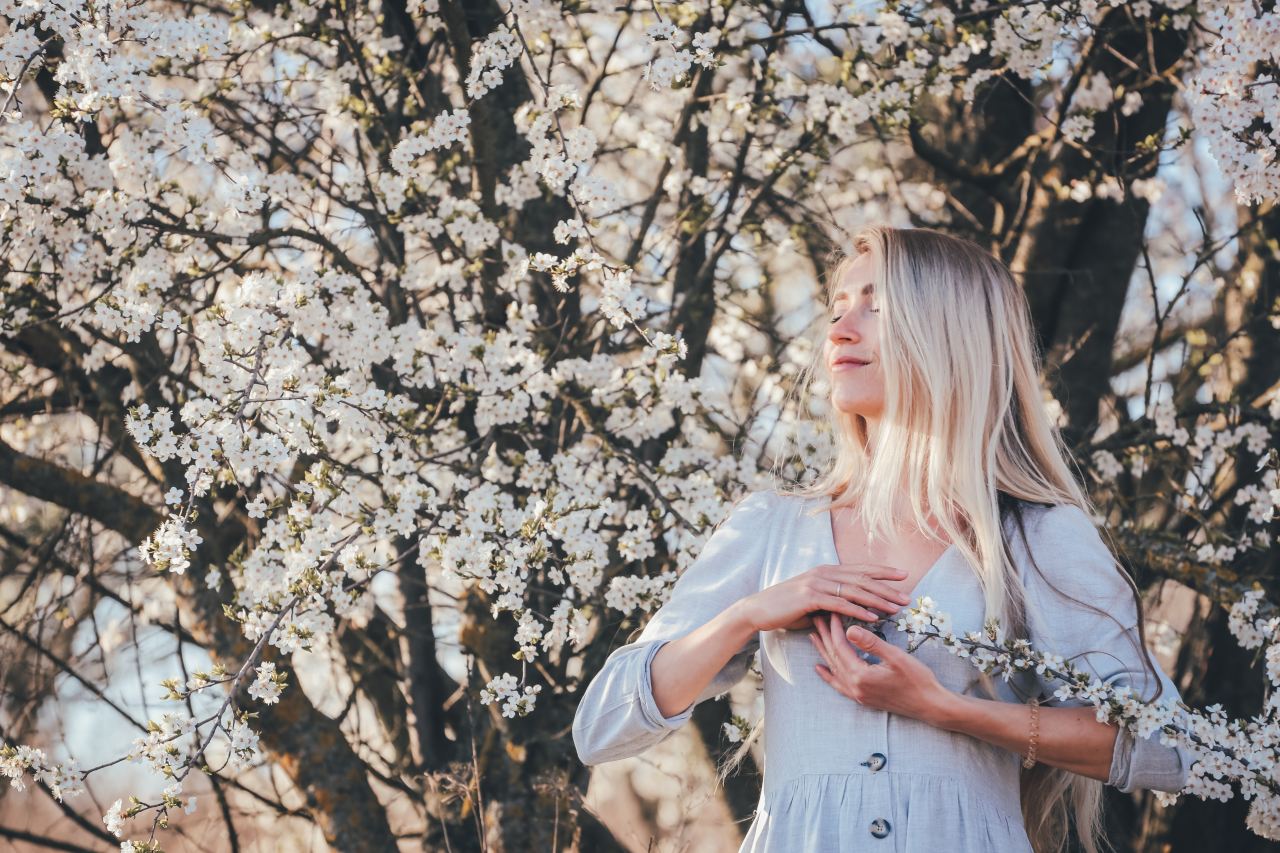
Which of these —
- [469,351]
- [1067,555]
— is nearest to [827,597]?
[1067,555]

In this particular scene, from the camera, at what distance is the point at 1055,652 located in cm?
194

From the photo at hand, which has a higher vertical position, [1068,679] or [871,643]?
[871,643]

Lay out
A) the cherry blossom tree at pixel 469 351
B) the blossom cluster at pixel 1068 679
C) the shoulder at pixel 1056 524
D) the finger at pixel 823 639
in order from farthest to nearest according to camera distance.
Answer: the cherry blossom tree at pixel 469 351, the shoulder at pixel 1056 524, the finger at pixel 823 639, the blossom cluster at pixel 1068 679

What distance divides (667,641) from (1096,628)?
67cm

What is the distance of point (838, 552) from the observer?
2.14 m

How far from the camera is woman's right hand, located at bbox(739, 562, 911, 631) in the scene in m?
1.86

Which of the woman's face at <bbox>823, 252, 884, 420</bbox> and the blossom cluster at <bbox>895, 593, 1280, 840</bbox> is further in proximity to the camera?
the woman's face at <bbox>823, 252, 884, 420</bbox>

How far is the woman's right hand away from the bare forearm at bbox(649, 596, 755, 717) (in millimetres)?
34

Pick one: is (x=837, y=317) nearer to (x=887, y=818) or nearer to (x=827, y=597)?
(x=827, y=597)

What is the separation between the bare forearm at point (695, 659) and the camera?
1.94 meters

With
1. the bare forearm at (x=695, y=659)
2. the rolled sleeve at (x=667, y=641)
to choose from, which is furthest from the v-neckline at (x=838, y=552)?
the bare forearm at (x=695, y=659)

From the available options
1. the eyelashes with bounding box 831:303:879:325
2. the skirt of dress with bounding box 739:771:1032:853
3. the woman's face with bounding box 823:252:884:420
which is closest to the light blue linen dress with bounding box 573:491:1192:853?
the skirt of dress with bounding box 739:771:1032:853

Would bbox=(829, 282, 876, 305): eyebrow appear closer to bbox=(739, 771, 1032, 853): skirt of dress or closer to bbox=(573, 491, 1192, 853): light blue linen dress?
bbox=(573, 491, 1192, 853): light blue linen dress

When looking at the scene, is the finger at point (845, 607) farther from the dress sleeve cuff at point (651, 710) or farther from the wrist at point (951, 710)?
the dress sleeve cuff at point (651, 710)
